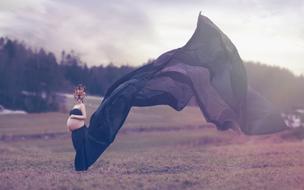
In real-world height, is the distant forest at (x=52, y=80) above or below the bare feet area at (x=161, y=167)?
below

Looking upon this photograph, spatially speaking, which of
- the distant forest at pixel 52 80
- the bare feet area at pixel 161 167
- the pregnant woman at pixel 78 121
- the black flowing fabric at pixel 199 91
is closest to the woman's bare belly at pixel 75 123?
the pregnant woman at pixel 78 121

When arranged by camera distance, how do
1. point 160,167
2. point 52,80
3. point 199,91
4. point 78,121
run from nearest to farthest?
1. point 78,121
2. point 199,91
3. point 160,167
4. point 52,80

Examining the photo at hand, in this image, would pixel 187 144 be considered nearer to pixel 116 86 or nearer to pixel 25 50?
pixel 116 86

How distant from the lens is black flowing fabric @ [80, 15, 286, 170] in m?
10.7

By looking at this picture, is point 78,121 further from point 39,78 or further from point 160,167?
point 39,78

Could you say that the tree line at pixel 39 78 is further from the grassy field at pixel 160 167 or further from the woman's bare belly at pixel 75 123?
the woman's bare belly at pixel 75 123

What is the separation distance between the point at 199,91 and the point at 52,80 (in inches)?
1813

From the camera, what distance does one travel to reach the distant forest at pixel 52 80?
4450cm

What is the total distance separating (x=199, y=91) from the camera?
11.0m

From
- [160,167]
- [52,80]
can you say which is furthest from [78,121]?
[52,80]

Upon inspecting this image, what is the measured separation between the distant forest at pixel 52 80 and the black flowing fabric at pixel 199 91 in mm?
26306


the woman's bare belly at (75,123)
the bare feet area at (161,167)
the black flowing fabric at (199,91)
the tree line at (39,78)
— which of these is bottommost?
the tree line at (39,78)

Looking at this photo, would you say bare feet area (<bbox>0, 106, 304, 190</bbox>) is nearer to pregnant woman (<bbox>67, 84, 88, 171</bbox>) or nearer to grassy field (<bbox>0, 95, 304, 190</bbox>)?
grassy field (<bbox>0, 95, 304, 190</bbox>)

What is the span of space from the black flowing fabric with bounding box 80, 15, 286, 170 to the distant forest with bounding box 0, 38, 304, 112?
2631 cm
